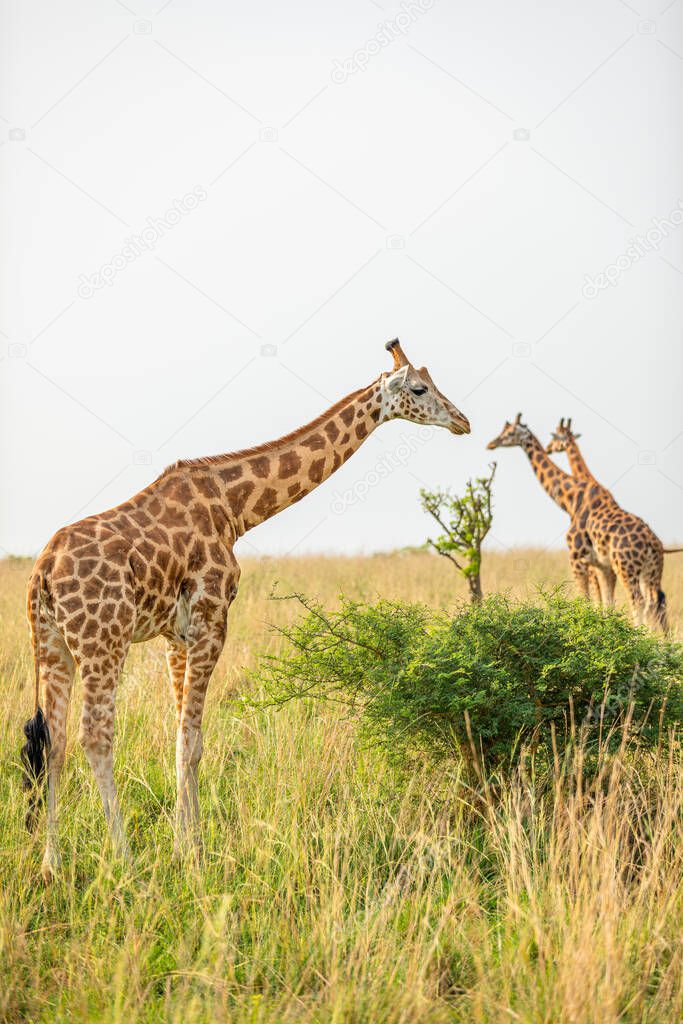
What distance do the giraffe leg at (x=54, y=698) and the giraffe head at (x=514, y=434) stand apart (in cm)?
1057

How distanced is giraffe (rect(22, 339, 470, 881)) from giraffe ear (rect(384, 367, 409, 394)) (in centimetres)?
1

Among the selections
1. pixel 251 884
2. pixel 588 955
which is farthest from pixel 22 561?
pixel 588 955

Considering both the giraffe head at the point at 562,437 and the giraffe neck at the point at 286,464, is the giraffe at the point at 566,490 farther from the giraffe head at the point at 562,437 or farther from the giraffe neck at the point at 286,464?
Result: the giraffe neck at the point at 286,464

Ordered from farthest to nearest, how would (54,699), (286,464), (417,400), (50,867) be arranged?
(417,400), (286,464), (54,699), (50,867)

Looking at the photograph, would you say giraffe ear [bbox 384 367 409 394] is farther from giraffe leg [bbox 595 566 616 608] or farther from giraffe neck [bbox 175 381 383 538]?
giraffe leg [bbox 595 566 616 608]

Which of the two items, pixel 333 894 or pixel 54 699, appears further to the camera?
pixel 54 699

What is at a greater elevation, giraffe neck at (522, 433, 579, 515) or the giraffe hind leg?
giraffe neck at (522, 433, 579, 515)

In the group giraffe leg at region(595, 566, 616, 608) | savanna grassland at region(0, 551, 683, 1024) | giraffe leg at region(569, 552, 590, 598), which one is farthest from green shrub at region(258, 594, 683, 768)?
giraffe leg at region(595, 566, 616, 608)

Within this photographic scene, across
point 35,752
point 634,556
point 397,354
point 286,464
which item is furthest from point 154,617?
point 634,556

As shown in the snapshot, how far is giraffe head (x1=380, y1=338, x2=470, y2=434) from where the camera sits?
24.9ft

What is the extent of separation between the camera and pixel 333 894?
5059mm

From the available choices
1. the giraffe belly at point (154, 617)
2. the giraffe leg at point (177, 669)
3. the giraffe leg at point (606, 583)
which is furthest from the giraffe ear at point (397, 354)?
the giraffe leg at point (606, 583)

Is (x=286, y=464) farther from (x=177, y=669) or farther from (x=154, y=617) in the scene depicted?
(x=177, y=669)

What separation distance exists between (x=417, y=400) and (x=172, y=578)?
7.33 feet
